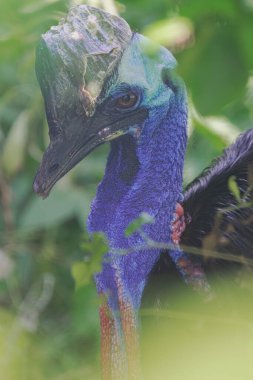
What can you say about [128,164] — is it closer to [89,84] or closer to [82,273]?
[89,84]

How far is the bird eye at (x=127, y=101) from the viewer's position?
5.82ft

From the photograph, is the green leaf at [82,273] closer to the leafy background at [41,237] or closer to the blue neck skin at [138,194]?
the blue neck skin at [138,194]

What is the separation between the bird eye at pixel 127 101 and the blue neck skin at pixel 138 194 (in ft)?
0.25

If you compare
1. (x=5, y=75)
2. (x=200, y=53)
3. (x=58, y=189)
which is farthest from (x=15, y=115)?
(x=200, y=53)

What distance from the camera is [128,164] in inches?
74.0

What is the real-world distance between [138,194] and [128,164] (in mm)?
56

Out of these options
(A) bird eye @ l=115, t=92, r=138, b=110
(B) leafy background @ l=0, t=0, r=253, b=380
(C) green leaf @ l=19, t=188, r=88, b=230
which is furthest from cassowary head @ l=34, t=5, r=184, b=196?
(C) green leaf @ l=19, t=188, r=88, b=230

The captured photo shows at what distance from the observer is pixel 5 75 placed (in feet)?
11.7

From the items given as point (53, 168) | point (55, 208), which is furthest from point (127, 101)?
point (55, 208)

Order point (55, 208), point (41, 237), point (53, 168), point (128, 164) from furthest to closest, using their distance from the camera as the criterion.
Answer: point (41, 237) < point (55, 208) < point (128, 164) < point (53, 168)

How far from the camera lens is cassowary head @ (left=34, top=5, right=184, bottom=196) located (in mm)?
1744

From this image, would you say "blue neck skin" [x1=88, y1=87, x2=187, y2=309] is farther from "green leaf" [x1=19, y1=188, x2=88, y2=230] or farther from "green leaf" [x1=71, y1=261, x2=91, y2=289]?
"green leaf" [x1=19, y1=188, x2=88, y2=230]

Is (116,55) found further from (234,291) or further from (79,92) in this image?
(234,291)

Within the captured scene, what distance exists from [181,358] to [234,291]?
0.55 feet
